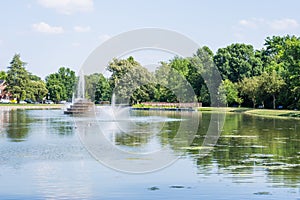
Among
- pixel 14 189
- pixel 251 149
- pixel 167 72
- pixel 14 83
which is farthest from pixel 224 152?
pixel 14 83

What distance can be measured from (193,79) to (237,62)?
1012 centimetres

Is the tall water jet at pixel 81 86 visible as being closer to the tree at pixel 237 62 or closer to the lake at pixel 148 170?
the tree at pixel 237 62

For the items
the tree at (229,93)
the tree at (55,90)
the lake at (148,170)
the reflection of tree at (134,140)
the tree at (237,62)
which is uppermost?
the tree at (237,62)

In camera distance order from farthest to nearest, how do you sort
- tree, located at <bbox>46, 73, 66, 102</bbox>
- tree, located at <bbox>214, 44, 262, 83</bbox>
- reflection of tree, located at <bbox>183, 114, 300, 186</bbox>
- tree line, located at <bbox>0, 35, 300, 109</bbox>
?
tree, located at <bbox>46, 73, 66, 102</bbox>
tree, located at <bbox>214, 44, 262, 83</bbox>
tree line, located at <bbox>0, 35, 300, 109</bbox>
reflection of tree, located at <bbox>183, 114, 300, 186</bbox>

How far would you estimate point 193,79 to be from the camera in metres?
86.6

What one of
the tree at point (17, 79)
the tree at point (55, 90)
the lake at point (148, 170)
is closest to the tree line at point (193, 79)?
the tree at point (17, 79)

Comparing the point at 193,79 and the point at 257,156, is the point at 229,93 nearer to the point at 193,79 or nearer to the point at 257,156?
the point at 193,79

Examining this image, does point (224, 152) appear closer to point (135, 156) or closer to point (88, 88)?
point (135, 156)

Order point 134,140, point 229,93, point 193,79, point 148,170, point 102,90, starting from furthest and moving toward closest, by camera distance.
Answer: point 102,90
point 193,79
point 229,93
point 134,140
point 148,170

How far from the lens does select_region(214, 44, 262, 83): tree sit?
90812 millimetres

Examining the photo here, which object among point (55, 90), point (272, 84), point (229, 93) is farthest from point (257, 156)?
point (55, 90)

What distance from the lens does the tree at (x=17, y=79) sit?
317ft

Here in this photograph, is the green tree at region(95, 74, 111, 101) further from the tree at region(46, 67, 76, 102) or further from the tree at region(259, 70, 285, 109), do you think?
the tree at region(259, 70, 285, 109)

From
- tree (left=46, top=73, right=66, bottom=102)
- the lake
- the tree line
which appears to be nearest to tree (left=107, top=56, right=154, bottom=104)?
the tree line
